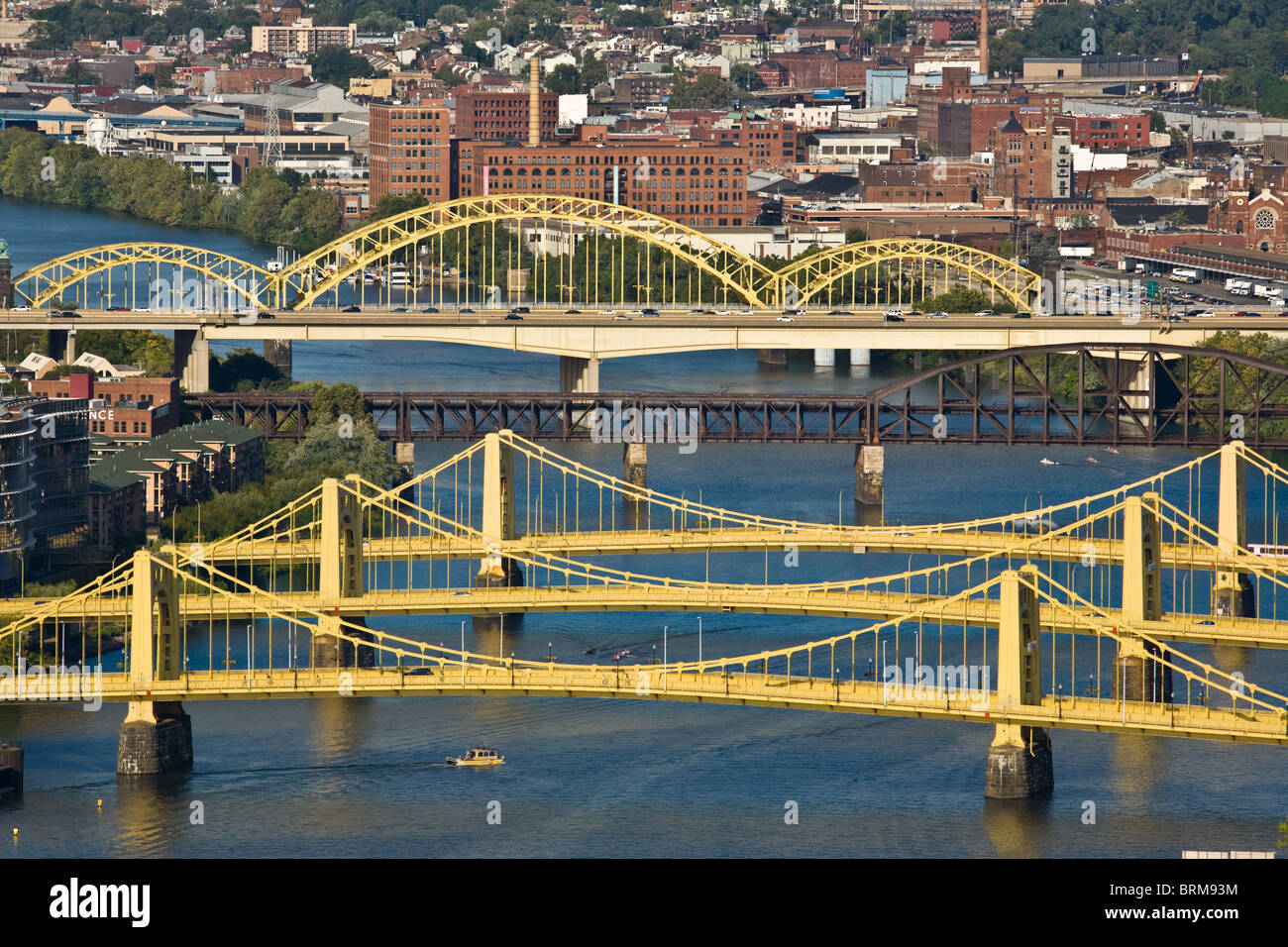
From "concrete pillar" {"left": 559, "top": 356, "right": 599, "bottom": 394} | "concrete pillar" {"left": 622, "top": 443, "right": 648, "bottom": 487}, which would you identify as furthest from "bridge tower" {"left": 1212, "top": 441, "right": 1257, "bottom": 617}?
"concrete pillar" {"left": 559, "top": 356, "right": 599, "bottom": 394}

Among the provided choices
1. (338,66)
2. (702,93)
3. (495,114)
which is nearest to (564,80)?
(702,93)

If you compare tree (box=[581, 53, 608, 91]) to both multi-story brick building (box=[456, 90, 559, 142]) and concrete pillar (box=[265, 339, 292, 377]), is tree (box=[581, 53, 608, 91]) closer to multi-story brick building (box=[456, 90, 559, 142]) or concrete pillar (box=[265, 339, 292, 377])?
multi-story brick building (box=[456, 90, 559, 142])

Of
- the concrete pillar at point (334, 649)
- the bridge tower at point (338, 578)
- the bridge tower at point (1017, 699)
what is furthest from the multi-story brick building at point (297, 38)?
the bridge tower at point (1017, 699)

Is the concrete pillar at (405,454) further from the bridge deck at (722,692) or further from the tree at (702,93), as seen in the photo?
the tree at (702,93)

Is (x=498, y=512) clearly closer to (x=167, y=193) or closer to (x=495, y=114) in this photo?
(x=167, y=193)

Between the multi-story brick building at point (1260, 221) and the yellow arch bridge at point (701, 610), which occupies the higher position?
the multi-story brick building at point (1260, 221)

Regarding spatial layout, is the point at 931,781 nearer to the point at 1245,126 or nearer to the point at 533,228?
A: the point at 533,228
